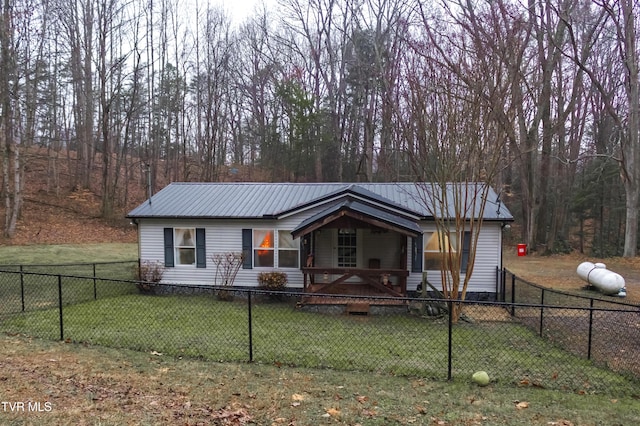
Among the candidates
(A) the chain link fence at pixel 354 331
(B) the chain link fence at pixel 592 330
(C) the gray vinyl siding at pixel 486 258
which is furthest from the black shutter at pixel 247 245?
(B) the chain link fence at pixel 592 330

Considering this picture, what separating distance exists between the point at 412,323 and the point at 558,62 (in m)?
21.3

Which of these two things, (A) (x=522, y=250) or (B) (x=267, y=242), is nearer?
(B) (x=267, y=242)

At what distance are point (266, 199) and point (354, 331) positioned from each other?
23.8 ft

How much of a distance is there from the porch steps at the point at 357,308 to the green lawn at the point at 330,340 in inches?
12.8

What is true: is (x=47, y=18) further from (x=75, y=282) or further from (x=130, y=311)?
(x=130, y=311)

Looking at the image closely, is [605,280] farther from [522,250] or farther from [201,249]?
[201,249]

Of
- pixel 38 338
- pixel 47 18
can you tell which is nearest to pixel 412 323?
pixel 38 338

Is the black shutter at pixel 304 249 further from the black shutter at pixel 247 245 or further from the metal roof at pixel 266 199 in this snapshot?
the black shutter at pixel 247 245

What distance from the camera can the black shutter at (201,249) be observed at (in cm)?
1401

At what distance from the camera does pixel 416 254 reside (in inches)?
519

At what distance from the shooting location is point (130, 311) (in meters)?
10.4

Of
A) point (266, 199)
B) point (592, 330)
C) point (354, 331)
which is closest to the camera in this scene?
point (592, 330)

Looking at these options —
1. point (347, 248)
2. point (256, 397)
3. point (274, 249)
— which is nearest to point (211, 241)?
point (274, 249)

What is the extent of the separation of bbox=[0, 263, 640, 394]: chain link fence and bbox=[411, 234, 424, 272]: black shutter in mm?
1684
